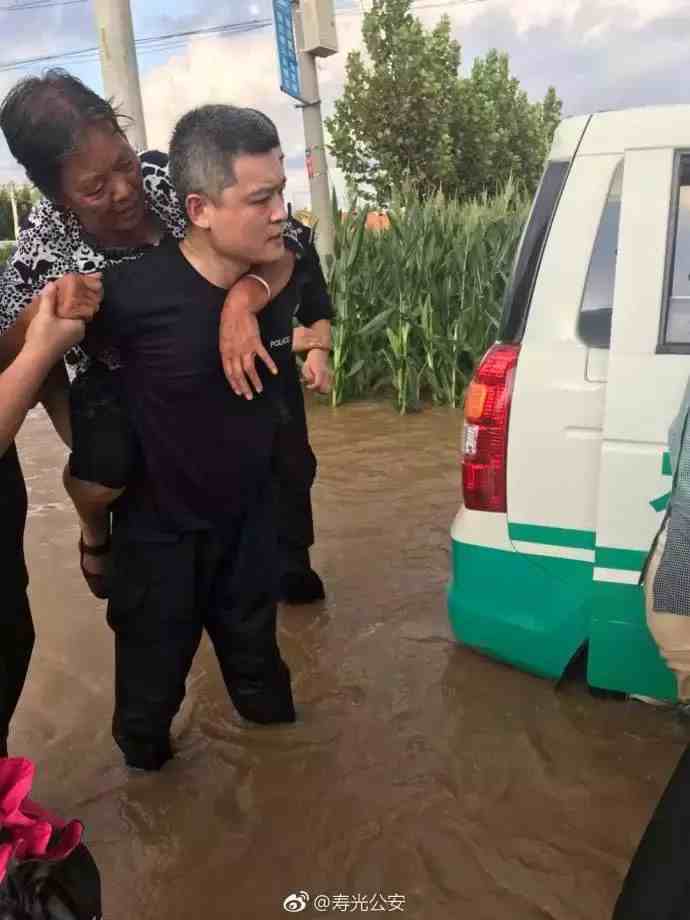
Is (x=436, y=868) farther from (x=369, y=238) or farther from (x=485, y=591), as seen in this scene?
(x=369, y=238)

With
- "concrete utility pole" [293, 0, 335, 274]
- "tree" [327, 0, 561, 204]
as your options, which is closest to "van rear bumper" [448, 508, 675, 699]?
"concrete utility pole" [293, 0, 335, 274]

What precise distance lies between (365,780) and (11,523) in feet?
4.05

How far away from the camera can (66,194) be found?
6.12 feet

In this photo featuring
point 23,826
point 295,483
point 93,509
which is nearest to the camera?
point 23,826

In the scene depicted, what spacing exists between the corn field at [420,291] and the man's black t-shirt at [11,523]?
17.3 ft

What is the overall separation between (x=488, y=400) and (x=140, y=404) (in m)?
0.99

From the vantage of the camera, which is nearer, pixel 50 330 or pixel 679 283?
pixel 50 330

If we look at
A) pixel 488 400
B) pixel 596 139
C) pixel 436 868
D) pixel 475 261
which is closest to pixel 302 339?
pixel 488 400

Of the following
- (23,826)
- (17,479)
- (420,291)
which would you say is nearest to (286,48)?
(420,291)

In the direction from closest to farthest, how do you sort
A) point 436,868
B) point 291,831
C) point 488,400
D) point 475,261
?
1. point 436,868
2. point 291,831
3. point 488,400
4. point 475,261

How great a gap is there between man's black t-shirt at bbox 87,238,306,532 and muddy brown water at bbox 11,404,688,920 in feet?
2.68

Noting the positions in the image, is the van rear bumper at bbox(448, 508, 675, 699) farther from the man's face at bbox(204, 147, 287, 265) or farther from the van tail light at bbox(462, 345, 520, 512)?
the man's face at bbox(204, 147, 287, 265)

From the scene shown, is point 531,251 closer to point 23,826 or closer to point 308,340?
point 308,340

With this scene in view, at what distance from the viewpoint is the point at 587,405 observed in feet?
7.84
